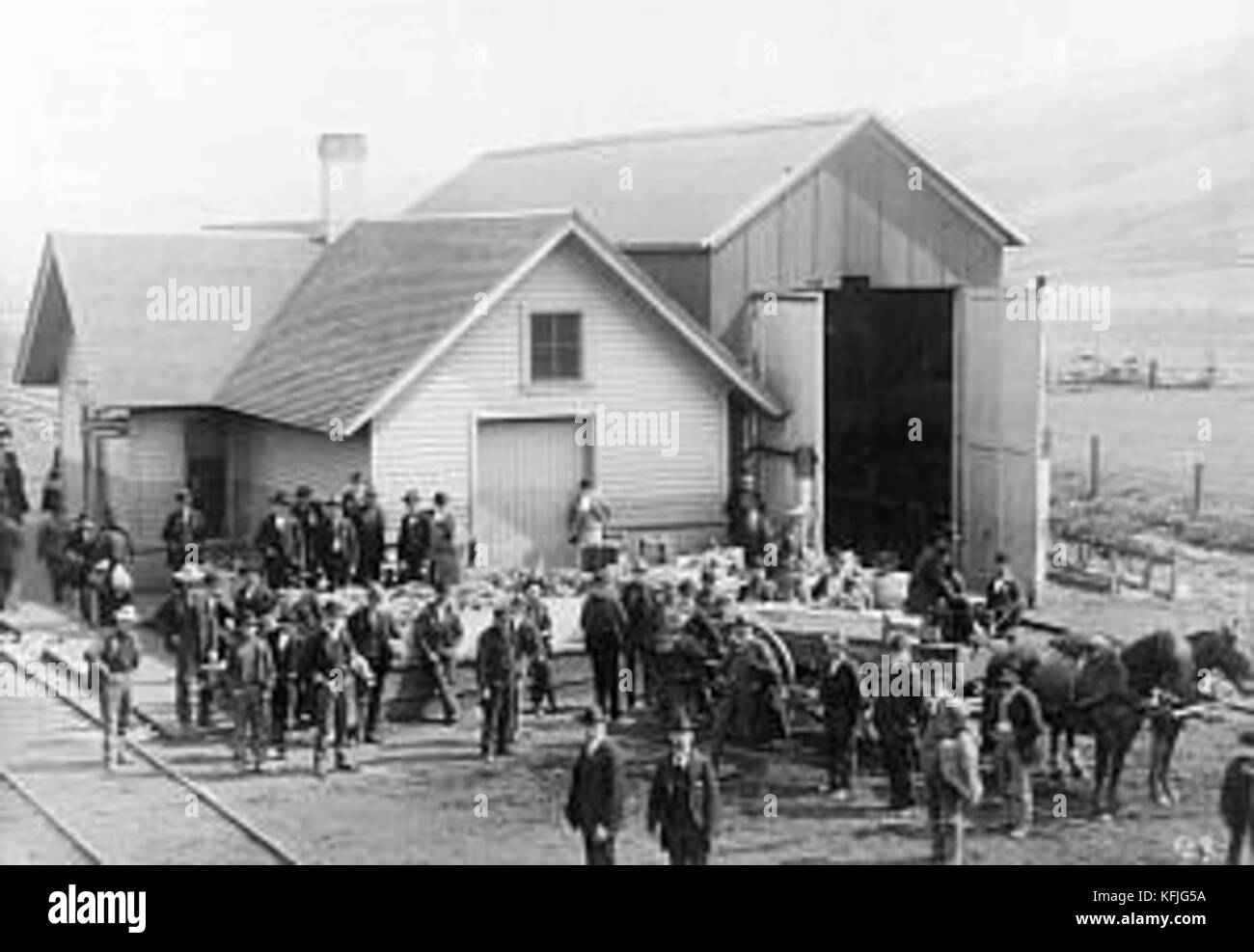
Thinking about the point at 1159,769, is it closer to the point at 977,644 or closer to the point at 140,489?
the point at 977,644

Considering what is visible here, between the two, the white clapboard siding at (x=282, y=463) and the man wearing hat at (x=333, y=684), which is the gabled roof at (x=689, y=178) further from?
the man wearing hat at (x=333, y=684)

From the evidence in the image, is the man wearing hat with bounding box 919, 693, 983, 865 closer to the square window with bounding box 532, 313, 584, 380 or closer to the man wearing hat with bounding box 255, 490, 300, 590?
the man wearing hat with bounding box 255, 490, 300, 590

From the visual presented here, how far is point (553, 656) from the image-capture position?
18234 millimetres

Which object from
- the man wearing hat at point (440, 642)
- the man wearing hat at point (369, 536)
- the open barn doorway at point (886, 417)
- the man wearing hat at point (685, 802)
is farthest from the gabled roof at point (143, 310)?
the man wearing hat at point (685, 802)

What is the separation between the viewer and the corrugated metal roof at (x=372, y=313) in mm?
20703

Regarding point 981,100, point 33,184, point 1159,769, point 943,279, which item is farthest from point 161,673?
point 981,100

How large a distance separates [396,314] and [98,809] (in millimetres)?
8411

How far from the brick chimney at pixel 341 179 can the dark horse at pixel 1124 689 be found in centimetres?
1464

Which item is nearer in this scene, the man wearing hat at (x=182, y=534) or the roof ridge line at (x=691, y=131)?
the man wearing hat at (x=182, y=534)

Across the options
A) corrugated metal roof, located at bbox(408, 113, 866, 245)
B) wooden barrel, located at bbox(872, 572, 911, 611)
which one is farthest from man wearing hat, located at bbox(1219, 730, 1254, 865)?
corrugated metal roof, located at bbox(408, 113, 866, 245)

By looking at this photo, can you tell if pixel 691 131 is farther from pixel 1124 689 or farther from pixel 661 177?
pixel 1124 689

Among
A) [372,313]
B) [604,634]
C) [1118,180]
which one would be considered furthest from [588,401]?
[1118,180]

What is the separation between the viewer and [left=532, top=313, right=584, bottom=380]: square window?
2145 cm

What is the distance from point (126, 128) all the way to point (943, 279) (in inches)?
425
